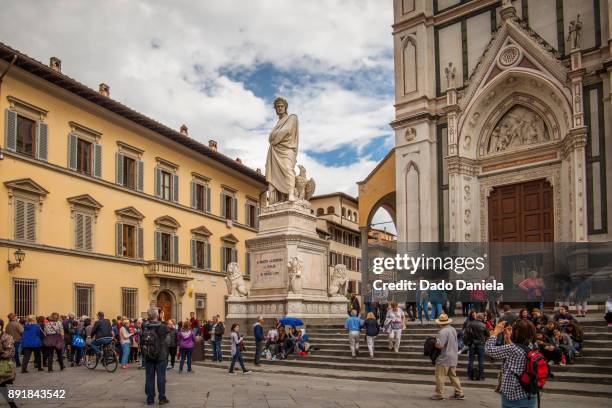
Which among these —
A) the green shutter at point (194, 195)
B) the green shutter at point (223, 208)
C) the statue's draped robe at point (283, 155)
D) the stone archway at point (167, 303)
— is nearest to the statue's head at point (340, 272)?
the statue's draped robe at point (283, 155)

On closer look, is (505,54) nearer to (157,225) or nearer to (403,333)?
(403,333)

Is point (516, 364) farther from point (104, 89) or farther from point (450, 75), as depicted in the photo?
point (104, 89)

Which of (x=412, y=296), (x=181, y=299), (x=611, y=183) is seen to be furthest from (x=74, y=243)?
(x=611, y=183)

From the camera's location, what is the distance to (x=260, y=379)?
15.6 metres

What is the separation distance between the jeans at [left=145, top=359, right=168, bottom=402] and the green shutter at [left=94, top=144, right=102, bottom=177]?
23546 millimetres

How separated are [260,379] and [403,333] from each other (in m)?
5.39

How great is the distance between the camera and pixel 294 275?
68.2 feet

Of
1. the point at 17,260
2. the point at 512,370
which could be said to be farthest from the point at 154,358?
the point at 17,260

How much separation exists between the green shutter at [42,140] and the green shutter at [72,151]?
143 cm

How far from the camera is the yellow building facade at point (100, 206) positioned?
2855 cm

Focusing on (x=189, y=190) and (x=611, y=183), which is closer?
(x=611, y=183)

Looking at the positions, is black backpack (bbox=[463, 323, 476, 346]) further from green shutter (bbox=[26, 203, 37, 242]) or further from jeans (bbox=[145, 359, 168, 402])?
green shutter (bbox=[26, 203, 37, 242])

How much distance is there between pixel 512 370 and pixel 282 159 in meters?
16.5

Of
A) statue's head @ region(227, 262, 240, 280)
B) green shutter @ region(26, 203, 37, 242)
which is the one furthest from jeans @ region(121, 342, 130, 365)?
green shutter @ region(26, 203, 37, 242)
